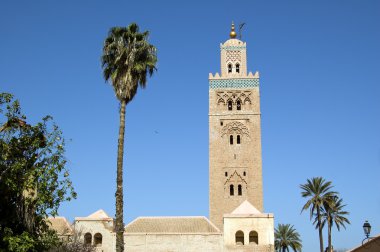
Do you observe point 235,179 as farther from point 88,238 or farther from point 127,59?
point 127,59

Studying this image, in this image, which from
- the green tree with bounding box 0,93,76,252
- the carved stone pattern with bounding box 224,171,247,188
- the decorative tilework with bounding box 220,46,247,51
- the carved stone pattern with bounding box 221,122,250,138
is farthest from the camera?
the decorative tilework with bounding box 220,46,247,51

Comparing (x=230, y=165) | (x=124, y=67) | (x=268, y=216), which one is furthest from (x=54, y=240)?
(x=230, y=165)

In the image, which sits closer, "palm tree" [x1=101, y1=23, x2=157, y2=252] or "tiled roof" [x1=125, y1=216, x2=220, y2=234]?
"palm tree" [x1=101, y1=23, x2=157, y2=252]

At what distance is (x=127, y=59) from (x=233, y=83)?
25572 mm

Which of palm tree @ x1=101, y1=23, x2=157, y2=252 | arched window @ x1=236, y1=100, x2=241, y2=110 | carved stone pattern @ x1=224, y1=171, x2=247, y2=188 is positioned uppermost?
arched window @ x1=236, y1=100, x2=241, y2=110

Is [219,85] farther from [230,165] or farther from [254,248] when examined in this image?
[254,248]

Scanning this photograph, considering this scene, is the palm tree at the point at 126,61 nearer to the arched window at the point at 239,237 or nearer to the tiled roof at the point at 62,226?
the tiled roof at the point at 62,226

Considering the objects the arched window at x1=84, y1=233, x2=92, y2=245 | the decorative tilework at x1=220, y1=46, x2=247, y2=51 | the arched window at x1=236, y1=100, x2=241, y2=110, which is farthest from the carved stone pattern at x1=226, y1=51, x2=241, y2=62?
the arched window at x1=84, y1=233, x2=92, y2=245

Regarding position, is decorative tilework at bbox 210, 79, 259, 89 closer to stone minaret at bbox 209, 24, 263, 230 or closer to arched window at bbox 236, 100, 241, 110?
stone minaret at bbox 209, 24, 263, 230

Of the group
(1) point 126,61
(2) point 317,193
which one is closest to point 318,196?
(2) point 317,193

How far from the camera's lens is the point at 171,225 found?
34.1m

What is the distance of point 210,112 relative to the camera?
44094 mm

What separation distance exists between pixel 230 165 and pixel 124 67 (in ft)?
76.8

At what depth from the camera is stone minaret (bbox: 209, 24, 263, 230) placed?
4156 centimetres
